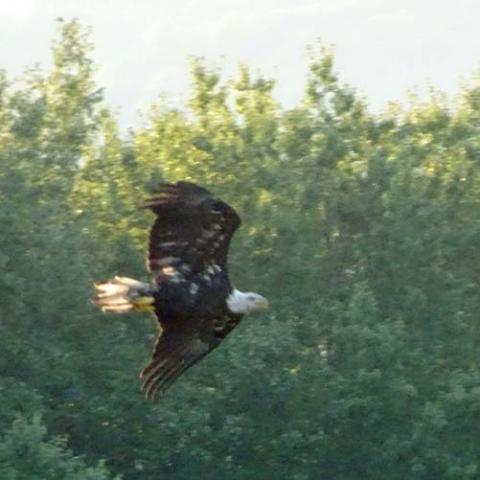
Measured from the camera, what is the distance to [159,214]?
50.4 ft

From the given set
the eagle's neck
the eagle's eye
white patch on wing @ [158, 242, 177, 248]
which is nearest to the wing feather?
the eagle's neck

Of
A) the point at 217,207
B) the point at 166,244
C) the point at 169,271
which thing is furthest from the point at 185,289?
the point at 217,207

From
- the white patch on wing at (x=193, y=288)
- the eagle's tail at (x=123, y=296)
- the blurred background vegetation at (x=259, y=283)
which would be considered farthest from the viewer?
the blurred background vegetation at (x=259, y=283)

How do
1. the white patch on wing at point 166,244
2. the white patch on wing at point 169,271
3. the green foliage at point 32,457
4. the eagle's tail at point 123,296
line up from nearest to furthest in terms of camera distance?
the eagle's tail at point 123,296 < the white patch on wing at point 166,244 < the white patch on wing at point 169,271 < the green foliage at point 32,457

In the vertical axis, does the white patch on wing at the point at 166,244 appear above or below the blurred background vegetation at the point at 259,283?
below

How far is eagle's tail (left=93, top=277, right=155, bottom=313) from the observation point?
1550 cm

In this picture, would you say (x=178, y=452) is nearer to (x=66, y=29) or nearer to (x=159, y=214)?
(x=66, y=29)

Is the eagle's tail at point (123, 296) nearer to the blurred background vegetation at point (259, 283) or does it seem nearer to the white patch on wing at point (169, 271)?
the white patch on wing at point (169, 271)

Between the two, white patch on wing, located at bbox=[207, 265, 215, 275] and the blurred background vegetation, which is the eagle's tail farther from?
the blurred background vegetation

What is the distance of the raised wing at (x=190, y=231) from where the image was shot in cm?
1539

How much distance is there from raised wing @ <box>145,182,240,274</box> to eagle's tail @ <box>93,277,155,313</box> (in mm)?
189

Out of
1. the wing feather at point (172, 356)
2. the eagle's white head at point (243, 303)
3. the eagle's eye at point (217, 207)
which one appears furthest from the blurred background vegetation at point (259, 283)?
the eagle's eye at point (217, 207)

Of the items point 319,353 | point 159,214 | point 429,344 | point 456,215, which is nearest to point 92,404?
point 319,353

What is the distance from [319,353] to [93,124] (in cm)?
933
